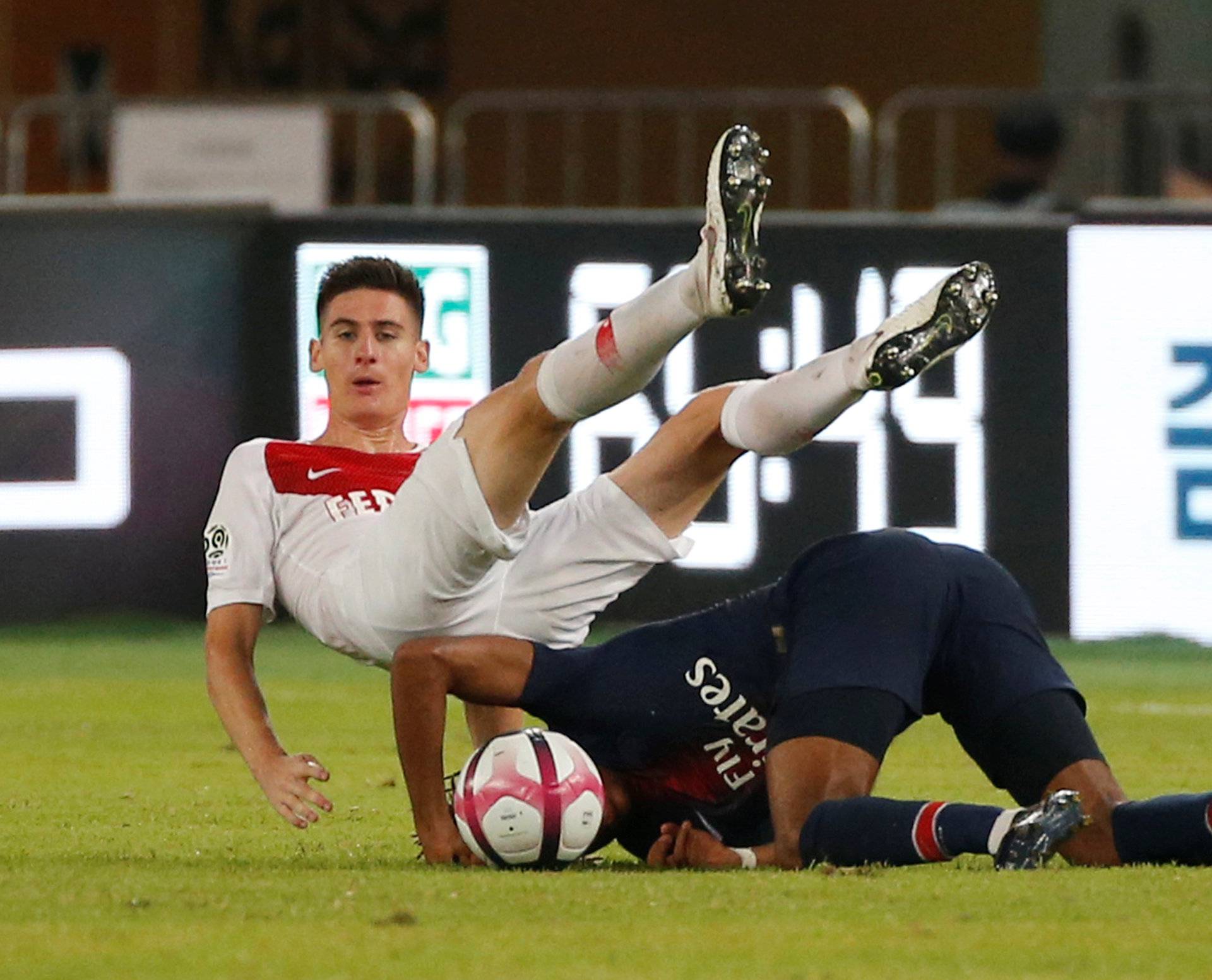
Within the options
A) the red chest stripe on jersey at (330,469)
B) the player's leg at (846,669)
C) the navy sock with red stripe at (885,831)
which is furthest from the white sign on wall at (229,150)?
the navy sock with red stripe at (885,831)

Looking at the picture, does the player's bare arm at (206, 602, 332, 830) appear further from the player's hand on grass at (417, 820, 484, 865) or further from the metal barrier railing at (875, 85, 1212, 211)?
the metal barrier railing at (875, 85, 1212, 211)

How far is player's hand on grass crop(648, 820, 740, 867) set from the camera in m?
5.14

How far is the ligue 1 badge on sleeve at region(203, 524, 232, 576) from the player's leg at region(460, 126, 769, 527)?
735mm

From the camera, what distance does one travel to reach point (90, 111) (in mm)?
12977

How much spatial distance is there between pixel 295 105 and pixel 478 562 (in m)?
7.38

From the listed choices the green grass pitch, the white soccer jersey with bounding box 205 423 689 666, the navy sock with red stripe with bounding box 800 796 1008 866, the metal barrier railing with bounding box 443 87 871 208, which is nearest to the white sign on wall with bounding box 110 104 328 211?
the metal barrier railing with bounding box 443 87 871 208

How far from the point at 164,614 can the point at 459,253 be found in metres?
2.07

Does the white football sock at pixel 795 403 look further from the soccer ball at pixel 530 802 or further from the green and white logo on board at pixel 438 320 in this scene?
the green and white logo on board at pixel 438 320

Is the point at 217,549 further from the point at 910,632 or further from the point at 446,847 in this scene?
the point at 910,632

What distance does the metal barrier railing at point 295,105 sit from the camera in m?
12.1

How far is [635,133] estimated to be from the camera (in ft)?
46.0

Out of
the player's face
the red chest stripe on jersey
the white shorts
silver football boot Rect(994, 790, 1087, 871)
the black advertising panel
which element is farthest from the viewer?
the black advertising panel

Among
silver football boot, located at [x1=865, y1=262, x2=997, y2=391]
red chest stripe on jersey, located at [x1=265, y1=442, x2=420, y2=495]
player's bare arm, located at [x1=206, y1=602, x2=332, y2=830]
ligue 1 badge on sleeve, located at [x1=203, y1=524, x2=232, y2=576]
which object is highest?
silver football boot, located at [x1=865, y1=262, x2=997, y2=391]

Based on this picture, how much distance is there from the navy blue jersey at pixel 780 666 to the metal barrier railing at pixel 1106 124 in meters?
7.14
